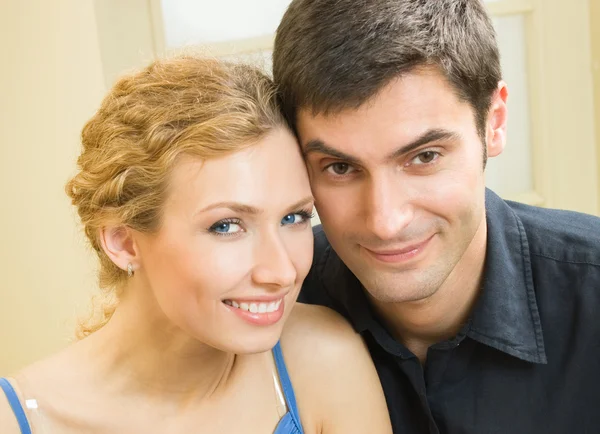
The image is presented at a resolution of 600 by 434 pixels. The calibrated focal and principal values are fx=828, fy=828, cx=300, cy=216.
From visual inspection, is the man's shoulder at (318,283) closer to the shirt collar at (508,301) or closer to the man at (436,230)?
the man at (436,230)

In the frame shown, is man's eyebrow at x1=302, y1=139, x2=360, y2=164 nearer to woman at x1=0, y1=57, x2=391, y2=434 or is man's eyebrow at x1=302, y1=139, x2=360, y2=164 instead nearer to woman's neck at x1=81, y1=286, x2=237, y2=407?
woman at x1=0, y1=57, x2=391, y2=434

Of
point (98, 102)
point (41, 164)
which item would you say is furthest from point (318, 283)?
point (41, 164)

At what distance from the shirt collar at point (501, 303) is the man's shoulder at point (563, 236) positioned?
3 centimetres

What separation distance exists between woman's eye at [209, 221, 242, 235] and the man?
225 millimetres

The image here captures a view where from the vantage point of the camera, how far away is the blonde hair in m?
1.49

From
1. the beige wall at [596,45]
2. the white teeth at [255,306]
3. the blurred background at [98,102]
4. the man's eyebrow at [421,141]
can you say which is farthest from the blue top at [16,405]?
the beige wall at [596,45]

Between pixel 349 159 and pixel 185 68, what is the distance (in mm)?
359

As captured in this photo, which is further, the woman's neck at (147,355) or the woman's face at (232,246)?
the woman's neck at (147,355)

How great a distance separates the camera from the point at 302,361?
179 cm

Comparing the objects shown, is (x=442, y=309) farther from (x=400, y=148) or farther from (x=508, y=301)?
(x=400, y=148)

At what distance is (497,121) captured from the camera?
5.74 ft

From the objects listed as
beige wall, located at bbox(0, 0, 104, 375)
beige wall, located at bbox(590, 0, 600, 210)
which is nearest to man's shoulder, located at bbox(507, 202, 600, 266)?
beige wall, located at bbox(590, 0, 600, 210)

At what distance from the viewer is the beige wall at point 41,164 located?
254 cm

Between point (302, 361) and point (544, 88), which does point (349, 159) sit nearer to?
point (302, 361)
